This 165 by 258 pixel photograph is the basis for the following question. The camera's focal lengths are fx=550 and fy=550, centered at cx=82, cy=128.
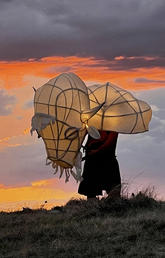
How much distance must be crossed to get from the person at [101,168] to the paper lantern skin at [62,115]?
1012 millimetres

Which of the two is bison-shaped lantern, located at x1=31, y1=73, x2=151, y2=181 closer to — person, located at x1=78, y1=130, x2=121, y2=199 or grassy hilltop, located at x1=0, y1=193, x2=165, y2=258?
person, located at x1=78, y1=130, x2=121, y2=199

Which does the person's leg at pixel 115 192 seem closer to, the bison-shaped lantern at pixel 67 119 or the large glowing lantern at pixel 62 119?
the bison-shaped lantern at pixel 67 119

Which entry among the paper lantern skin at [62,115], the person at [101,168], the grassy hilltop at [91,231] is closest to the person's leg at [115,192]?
the person at [101,168]

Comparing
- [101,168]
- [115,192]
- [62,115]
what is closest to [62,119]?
[62,115]

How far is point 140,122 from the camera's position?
36.4 ft

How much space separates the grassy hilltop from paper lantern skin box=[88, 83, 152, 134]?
1.41 metres

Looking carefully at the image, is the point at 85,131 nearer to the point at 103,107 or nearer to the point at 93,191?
the point at 103,107

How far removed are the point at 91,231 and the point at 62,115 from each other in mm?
2190

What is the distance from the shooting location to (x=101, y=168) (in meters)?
11.2

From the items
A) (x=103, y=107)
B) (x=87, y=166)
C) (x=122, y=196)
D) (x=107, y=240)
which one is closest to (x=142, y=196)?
(x=122, y=196)

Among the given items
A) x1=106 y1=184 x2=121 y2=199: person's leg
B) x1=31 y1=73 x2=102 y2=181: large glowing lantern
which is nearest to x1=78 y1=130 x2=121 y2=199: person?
x1=106 y1=184 x2=121 y2=199: person's leg

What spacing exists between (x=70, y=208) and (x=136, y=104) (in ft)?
8.31

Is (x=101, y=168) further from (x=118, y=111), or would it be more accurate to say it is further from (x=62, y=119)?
(x=62, y=119)

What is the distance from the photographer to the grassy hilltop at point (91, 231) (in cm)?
763
